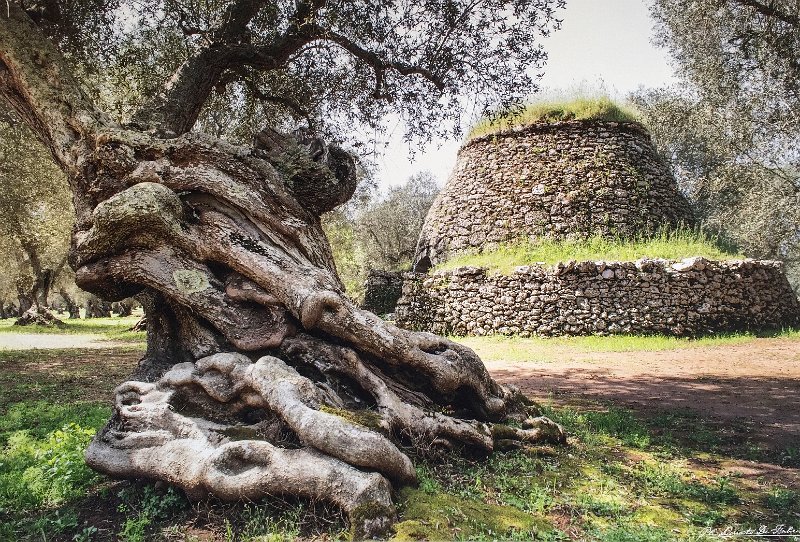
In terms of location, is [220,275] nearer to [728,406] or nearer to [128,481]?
[128,481]

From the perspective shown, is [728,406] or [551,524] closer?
[551,524]

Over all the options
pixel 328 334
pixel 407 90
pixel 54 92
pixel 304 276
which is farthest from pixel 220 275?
pixel 407 90

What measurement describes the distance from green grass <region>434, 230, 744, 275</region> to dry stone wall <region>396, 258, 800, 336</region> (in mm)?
819

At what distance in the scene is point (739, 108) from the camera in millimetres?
14758

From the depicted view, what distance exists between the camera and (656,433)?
19.2 ft

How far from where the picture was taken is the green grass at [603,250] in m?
16.8

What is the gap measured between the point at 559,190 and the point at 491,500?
667 inches

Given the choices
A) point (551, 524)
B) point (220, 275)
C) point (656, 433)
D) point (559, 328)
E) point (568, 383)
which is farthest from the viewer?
point (559, 328)

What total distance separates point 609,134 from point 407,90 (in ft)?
43.4

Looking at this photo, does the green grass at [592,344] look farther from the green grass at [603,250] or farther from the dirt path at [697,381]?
the green grass at [603,250]

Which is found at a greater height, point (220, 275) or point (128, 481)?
point (220, 275)

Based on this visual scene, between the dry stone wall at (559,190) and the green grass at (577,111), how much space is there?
353 mm

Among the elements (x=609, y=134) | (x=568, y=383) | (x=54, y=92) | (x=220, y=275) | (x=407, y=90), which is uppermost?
(x=609, y=134)

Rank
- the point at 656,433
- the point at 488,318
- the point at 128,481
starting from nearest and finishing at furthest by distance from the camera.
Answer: the point at 128,481
the point at 656,433
the point at 488,318
